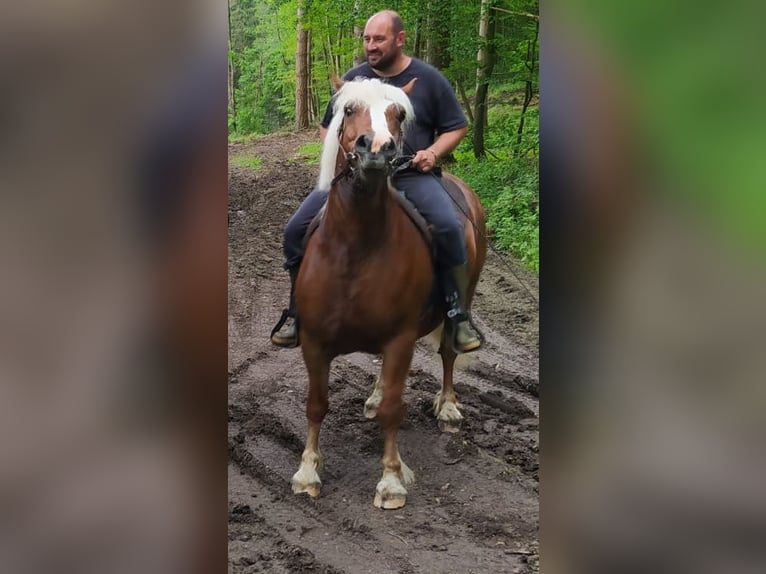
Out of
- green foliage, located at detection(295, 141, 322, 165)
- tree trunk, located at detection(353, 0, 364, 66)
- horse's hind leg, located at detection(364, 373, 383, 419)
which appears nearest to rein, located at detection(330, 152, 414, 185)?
green foliage, located at detection(295, 141, 322, 165)

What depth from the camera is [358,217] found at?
221 cm

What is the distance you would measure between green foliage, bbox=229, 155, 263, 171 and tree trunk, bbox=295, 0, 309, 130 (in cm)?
19

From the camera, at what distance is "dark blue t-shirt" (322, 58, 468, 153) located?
228 cm

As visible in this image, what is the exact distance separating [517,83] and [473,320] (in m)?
0.85

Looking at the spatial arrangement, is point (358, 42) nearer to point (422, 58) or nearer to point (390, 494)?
point (422, 58)

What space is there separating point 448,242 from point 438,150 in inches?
12.9

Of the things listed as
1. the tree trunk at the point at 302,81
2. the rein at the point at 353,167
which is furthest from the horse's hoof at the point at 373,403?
the tree trunk at the point at 302,81

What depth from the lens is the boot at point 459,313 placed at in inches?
92.8

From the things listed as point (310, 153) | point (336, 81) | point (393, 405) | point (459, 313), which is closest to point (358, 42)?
point (336, 81)
